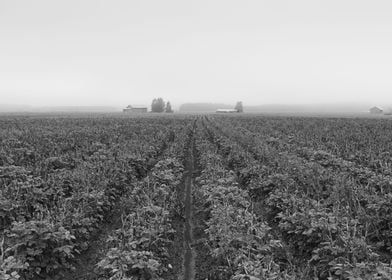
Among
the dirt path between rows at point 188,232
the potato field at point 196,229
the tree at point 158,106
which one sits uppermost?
the tree at point 158,106

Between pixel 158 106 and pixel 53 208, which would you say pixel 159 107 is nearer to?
pixel 158 106

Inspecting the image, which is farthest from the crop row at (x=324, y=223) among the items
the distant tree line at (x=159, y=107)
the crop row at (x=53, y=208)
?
the distant tree line at (x=159, y=107)

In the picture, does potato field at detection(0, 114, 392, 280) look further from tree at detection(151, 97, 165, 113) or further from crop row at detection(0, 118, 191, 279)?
tree at detection(151, 97, 165, 113)

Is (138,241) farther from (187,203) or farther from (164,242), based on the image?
(187,203)

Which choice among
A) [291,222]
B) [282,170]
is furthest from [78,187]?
[282,170]

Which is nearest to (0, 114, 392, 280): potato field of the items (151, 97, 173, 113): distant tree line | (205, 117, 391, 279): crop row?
(205, 117, 391, 279): crop row

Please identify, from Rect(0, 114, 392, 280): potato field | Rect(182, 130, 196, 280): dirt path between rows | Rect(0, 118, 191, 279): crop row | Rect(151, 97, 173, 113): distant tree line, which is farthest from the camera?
Rect(151, 97, 173, 113): distant tree line

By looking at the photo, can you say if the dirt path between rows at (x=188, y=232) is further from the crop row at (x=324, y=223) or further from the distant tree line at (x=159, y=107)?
the distant tree line at (x=159, y=107)

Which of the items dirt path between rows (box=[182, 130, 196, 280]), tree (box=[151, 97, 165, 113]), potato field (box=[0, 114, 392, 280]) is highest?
tree (box=[151, 97, 165, 113])

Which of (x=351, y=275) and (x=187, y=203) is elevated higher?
(x=351, y=275)

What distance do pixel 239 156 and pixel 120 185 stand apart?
6.00 meters

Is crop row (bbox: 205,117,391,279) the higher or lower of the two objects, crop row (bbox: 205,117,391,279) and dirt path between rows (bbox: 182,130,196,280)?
the higher

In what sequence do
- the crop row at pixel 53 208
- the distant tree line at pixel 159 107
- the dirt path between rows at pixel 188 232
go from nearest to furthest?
the crop row at pixel 53 208 → the dirt path between rows at pixel 188 232 → the distant tree line at pixel 159 107

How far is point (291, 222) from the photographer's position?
7277mm
